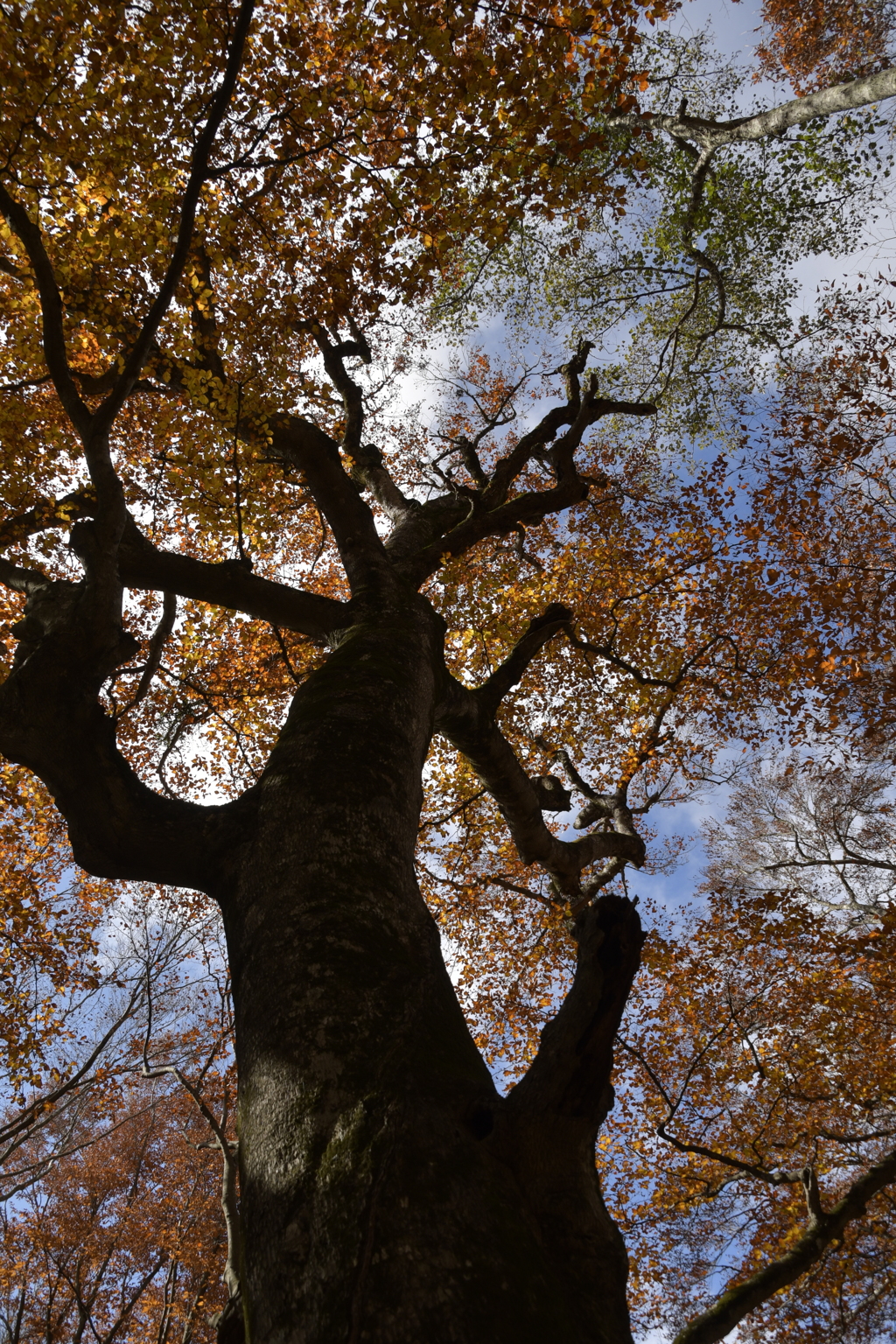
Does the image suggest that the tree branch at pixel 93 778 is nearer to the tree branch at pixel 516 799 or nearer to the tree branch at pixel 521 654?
the tree branch at pixel 516 799

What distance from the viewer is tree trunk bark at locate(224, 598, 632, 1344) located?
63.4 inches

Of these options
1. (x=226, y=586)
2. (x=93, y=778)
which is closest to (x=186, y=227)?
(x=226, y=586)

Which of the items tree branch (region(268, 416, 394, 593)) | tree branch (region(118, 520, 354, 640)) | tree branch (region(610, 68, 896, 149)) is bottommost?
tree branch (region(118, 520, 354, 640))

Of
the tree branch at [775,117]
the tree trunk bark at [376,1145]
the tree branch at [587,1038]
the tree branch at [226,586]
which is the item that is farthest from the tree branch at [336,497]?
the tree branch at [775,117]

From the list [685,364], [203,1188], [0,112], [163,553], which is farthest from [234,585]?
[203,1188]

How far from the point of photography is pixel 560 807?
28.1 ft

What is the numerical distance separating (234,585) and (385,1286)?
544cm

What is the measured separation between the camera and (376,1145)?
6.13 ft

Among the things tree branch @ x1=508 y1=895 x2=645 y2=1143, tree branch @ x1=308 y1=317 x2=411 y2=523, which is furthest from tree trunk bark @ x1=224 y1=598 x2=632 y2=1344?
tree branch @ x1=308 y1=317 x2=411 y2=523

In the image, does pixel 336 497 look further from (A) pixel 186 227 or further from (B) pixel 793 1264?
(B) pixel 793 1264

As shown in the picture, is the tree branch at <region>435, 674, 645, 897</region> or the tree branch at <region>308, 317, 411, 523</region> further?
the tree branch at <region>308, 317, 411, 523</region>

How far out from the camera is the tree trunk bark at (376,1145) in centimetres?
161

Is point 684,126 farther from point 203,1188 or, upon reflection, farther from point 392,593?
point 203,1188

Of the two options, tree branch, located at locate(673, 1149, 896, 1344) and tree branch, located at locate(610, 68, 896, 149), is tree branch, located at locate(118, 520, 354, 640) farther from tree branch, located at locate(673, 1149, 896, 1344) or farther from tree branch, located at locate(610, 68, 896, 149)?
tree branch, located at locate(610, 68, 896, 149)
